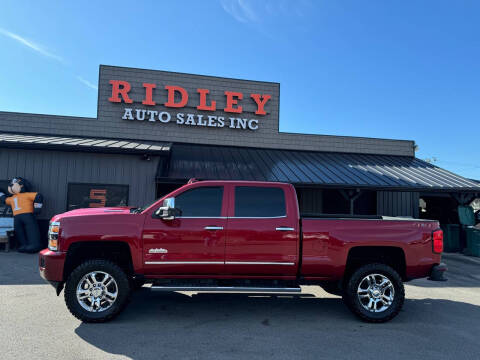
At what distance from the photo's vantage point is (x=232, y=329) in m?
4.16

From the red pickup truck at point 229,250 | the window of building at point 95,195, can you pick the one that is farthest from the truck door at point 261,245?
the window of building at point 95,195

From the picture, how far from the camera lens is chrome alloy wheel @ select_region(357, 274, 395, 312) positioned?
4.60 m

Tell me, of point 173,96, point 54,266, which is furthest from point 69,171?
point 54,266

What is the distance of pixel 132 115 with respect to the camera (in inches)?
531

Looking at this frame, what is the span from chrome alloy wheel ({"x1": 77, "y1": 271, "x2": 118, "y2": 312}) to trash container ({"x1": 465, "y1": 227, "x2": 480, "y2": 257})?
1277 cm

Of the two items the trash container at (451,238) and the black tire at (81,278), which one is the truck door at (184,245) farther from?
the trash container at (451,238)

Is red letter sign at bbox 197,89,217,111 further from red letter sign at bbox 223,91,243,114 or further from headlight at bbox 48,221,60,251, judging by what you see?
headlight at bbox 48,221,60,251

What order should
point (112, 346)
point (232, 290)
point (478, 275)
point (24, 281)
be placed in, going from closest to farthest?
point (112, 346) → point (232, 290) → point (24, 281) → point (478, 275)

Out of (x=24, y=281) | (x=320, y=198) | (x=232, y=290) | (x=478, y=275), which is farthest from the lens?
(x=320, y=198)

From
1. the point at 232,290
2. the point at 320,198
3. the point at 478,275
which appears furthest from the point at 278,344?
the point at 320,198

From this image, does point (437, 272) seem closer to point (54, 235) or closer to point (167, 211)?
point (167, 211)

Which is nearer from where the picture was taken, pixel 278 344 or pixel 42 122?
pixel 278 344

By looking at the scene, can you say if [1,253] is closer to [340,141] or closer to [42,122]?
[42,122]

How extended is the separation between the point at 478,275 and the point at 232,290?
776 centimetres
